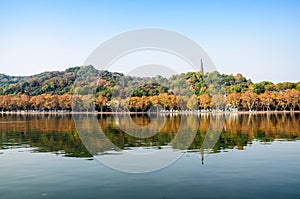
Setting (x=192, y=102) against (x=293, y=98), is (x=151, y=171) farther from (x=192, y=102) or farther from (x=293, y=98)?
(x=293, y=98)

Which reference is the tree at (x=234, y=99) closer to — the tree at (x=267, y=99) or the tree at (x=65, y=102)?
the tree at (x=267, y=99)

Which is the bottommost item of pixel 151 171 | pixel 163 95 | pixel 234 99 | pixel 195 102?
pixel 151 171

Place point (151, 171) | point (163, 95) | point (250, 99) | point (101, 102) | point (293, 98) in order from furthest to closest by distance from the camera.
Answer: point (101, 102) < point (250, 99) < point (163, 95) < point (293, 98) < point (151, 171)

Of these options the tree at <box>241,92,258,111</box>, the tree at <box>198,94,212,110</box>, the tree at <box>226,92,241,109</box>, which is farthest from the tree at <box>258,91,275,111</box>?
the tree at <box>198,94,212,110</box>

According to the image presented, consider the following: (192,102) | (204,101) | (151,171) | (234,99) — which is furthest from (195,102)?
(151,171)

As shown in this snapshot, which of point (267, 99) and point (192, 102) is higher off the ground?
point (267, 99)

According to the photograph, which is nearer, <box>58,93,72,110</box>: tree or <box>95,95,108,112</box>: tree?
<box>95,95,108,112</box>: tree

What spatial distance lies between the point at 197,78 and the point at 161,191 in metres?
94.3

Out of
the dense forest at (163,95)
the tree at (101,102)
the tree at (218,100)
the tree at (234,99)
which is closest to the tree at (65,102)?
the dense forest at (163,95)

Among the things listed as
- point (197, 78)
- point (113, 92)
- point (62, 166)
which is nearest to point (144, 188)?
point (62, 166)

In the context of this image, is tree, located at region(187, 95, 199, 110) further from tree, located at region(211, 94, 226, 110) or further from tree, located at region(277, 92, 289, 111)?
tree, located at region(277, 92, 289, 111)

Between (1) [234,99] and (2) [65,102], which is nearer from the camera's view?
(1) [234,99]

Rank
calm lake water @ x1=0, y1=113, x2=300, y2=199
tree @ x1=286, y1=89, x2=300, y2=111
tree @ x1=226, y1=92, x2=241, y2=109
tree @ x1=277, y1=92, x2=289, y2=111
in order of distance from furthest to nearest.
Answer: tree @ x1=226, y1=92, x2=241, y2=109
tree @ x1=277, y1=92, x2=289, y2=111
tree @ x1=286, y1=89, x2=300, y2=111
calm lake water @ x1=0, y1=113, x2=300, y2=199

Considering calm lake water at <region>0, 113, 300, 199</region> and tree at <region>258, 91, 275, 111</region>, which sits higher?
tree at <region>258, 91, 275, 111</region>
